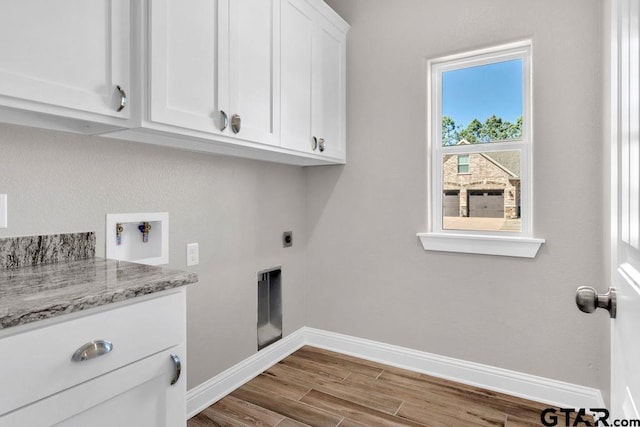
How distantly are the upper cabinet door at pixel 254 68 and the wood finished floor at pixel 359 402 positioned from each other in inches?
55.0

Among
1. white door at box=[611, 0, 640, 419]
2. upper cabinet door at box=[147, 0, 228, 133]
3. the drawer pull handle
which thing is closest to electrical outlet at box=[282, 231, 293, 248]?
upper cabinet door at box=[147, 0, 228, 133]

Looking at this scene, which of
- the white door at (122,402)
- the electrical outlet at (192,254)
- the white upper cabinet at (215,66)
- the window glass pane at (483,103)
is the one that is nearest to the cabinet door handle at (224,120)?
the white upper cabinet at (215,66)

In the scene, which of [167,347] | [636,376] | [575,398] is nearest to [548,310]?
[575,398]

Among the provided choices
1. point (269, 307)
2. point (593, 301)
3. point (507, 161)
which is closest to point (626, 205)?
point (593, 301)

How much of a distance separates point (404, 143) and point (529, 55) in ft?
2.74

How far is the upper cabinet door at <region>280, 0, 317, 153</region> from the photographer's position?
2061 millimetres

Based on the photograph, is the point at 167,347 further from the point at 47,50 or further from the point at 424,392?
the point at 424,392

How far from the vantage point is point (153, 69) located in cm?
134

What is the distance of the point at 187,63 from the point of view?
1.49 metres

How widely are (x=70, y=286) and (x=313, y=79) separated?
1.76 m

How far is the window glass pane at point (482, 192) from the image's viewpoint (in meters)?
2.22

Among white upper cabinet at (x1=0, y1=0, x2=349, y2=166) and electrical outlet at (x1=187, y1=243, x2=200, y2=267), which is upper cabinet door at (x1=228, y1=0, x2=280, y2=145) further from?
electrical outlet at (x1=187, y1=243, x2=200, y2=267)

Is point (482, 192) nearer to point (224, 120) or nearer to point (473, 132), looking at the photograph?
point (473, 132)

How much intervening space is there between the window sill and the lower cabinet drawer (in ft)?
5.41
